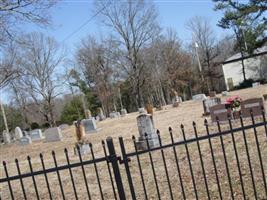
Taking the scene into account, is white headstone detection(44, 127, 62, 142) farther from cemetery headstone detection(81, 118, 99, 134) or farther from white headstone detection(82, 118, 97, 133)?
white headstone detection(82, 118, 97, 133)

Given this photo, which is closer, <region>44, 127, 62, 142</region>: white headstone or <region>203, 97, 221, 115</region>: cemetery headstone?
<region>203, 97, 221, 115</region>: cemetery headstone

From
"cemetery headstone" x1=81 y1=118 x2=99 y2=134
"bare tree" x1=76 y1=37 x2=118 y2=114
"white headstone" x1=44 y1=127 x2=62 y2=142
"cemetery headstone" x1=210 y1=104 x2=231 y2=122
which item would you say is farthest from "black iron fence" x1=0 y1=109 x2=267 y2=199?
"bare tree" x1=76 y1=37 x2=118 y2=114

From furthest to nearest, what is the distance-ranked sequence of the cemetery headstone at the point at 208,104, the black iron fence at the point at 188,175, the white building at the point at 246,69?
the white building at the point at 246,69 → the cemetery headstone at the point at 208,104 → the black iron fence at the point at 188,175

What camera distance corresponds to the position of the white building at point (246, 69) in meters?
55.9

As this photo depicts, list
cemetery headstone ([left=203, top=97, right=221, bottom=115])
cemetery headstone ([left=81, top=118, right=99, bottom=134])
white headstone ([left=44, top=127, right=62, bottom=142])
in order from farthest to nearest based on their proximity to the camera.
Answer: cemetery headstone ([left=81, top=118, right=99, bottom=134]), white headstone ([left=44, top=127, right=62, bottom=142]), cemetery headstone ([left=203, top=97, right=221, bottom=115])

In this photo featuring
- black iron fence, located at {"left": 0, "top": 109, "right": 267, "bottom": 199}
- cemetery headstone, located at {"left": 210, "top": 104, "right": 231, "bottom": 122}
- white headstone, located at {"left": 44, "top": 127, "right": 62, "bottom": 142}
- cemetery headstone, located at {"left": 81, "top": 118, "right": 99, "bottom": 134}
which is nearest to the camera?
black iron fence, located at {"left": 0, "top": 109, "right": 267, "bottom": 199}

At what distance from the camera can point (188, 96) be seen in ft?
207

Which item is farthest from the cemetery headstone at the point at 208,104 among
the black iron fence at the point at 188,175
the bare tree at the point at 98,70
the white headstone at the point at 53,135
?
Answer: the bare tree at the point at 98,70

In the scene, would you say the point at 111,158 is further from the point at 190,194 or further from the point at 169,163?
the point at 169,163

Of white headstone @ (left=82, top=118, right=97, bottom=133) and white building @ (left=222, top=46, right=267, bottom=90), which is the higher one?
white building @ (left=222, top=46, right=267, bottom=90)

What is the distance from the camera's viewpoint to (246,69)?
188ft

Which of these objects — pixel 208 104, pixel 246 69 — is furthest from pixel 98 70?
pixel 208 104

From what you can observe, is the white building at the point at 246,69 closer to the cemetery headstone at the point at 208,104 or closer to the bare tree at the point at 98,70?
the bare tree at the point at 98,70

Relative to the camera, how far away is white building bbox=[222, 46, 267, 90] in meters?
55.9
